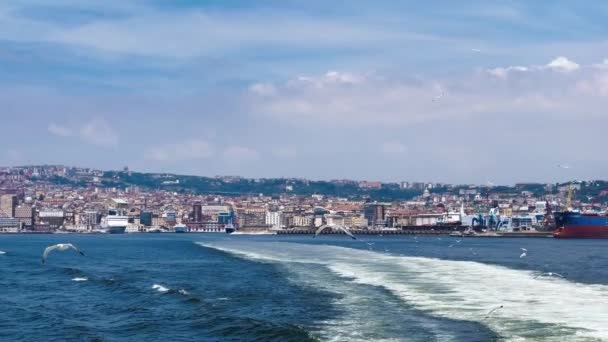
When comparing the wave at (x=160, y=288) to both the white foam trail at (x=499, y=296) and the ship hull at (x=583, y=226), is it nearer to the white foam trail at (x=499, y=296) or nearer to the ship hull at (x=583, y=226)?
the white foam trail at (x=499, y=296)

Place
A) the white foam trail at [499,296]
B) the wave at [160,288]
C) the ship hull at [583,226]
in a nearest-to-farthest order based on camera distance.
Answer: the white foam trail at [499,296], the wave at [160,288], the ship hull at [583,226]

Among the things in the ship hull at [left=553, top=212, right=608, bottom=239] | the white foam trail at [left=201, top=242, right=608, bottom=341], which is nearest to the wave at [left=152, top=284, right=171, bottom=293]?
the white foam trail at [left=201, top=242, right=608, bottom=341]

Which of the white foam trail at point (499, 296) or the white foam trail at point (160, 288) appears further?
the white foam trail at point (160, 288)

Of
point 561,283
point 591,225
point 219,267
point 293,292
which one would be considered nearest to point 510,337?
point 293,292

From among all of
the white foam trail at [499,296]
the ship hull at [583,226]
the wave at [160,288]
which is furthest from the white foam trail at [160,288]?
the ship hull at [583,226]

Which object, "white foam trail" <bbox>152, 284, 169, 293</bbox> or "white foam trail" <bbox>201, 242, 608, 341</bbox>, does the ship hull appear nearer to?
"white foam trail" <bbox>201, 242, 608, 341</bbox>

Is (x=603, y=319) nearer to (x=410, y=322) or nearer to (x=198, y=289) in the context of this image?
(x=410, y=322)

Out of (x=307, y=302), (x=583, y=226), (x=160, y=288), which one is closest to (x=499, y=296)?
(x=307, y=302)
